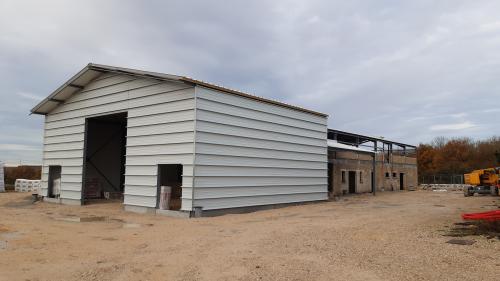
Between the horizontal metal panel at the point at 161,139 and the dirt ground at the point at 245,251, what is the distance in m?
3.38

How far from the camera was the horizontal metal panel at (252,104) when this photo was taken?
15.7 m

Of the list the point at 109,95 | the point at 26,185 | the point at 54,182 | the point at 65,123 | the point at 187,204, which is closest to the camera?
the point at 187,204

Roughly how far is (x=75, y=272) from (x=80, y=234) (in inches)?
173

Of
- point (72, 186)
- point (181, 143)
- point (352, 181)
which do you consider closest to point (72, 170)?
point (72, 186)

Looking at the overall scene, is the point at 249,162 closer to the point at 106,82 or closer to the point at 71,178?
the point at 106,82

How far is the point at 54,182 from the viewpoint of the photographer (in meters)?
22.8

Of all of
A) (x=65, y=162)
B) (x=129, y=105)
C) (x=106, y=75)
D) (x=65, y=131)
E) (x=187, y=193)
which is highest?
(x=106, y=75)

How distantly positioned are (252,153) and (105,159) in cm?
1268

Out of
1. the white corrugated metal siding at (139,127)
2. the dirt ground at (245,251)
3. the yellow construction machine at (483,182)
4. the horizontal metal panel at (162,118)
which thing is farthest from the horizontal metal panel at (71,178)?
the yellow construction machine at (483,182)

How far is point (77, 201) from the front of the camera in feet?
66.8

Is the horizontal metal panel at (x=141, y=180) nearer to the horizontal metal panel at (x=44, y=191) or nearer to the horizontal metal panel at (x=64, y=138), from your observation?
the horizontal metal panel at (x=64, y=138)

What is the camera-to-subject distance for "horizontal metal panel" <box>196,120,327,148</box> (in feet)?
50.8

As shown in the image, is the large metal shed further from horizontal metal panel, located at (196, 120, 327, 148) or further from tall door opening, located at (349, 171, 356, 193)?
tall door opening, located at (349, 171, 356, 193)

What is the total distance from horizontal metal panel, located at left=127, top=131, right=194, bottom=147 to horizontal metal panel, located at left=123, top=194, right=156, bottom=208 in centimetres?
224
